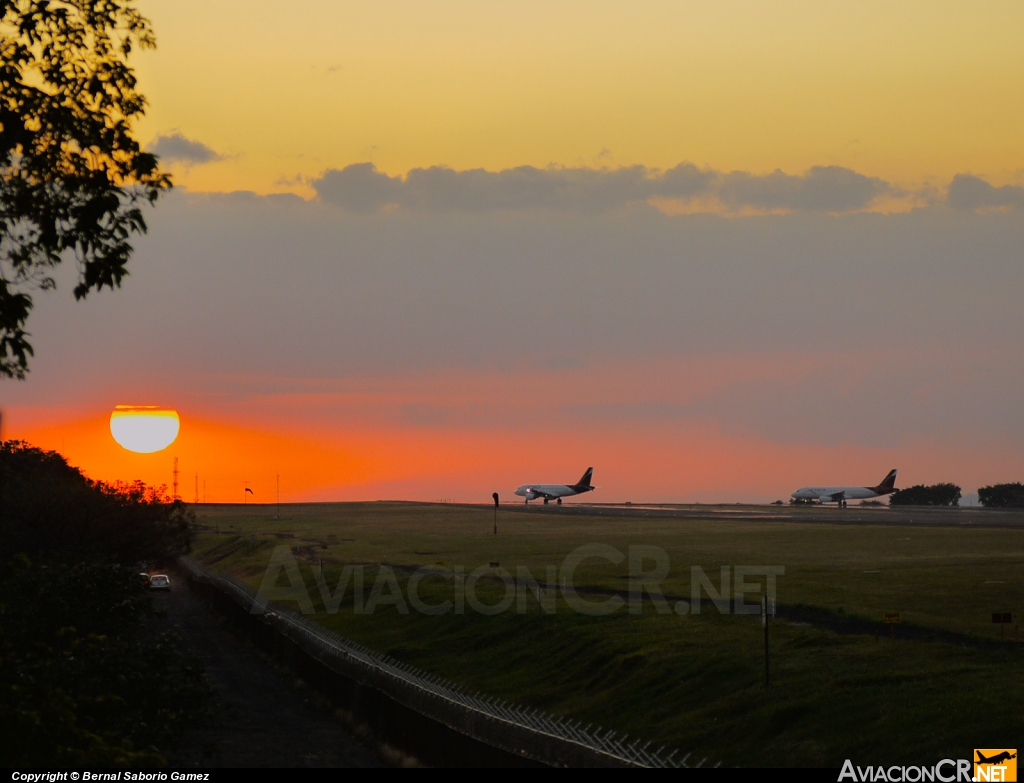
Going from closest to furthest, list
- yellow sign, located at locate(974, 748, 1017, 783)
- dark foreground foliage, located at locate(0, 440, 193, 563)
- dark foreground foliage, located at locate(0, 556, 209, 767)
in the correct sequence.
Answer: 1. dark foreground foliage, located at locate(0, 556, 209, 767)
2. yellow sign, located at locate(974, 748, 1017, 783)
3. dark foreground foliage, located at locate(0, 440, 193, 563)

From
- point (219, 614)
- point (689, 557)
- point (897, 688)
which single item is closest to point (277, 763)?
point (897, 688)

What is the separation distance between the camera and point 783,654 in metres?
38.3

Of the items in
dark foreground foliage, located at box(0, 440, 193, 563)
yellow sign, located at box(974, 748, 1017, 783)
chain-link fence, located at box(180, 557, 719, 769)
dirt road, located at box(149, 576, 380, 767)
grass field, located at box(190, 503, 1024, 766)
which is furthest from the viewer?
dark foreground foliage, located at box(0, 440, 193, 563)

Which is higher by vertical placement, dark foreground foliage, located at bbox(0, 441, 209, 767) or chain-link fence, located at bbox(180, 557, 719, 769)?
dark foreground foliage, located at bbox(0, 441, 209, 767)

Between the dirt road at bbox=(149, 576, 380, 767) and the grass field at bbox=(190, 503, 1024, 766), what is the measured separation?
703 centimetres

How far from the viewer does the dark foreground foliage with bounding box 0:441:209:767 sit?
1583cm

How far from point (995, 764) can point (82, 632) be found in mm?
34066

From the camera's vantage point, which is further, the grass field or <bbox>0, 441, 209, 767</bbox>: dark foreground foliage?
the grass field

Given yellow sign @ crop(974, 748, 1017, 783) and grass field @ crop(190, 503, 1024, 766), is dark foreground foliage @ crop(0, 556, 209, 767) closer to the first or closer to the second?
grass field @ crop(190, 503, 1024, 766)

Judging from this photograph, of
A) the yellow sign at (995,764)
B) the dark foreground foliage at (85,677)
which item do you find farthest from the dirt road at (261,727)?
the yellow sign at (995,764)

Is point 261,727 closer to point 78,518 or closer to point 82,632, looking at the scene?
point 82,632

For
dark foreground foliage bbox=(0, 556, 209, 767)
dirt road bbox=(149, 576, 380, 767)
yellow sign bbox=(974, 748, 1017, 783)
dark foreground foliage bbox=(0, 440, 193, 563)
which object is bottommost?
dirt road bbox=(149, 576, 380, 767)

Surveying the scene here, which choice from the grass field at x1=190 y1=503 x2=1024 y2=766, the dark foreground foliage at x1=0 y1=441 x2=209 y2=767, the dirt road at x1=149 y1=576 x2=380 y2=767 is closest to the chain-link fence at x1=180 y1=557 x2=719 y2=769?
the grass field at x1=190 y1=503 x2=1024 y2=766

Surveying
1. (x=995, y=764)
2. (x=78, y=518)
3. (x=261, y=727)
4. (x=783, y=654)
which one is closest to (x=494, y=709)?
(x=261, y=727)
